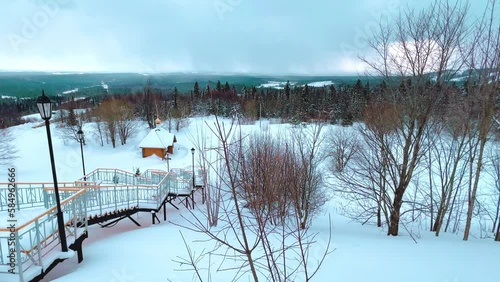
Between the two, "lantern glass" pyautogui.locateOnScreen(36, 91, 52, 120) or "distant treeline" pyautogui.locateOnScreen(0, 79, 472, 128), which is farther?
"distant treeline" pyautogui.locateOnScreen(0, 79, 472, 128)

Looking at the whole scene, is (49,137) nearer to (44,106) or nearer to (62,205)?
(44,106)

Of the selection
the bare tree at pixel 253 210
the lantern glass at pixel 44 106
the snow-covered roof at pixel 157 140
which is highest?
the lantern glass at pixel 44 106

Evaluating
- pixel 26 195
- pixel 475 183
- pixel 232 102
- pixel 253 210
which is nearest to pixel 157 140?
pixel 232 102

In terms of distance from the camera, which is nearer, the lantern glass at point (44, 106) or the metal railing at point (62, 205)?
the metal railing at point (62, 205)

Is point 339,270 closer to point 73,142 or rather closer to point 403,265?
point 403,265

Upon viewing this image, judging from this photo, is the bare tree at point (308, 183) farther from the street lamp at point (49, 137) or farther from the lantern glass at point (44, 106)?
the lantern glass at point (44, 106)

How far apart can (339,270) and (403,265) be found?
1.39 meters

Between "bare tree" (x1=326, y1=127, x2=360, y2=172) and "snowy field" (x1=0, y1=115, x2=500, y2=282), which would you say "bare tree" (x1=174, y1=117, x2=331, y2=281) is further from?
"bare tree" (x1=326, y1=127, x2=360, y2=172)

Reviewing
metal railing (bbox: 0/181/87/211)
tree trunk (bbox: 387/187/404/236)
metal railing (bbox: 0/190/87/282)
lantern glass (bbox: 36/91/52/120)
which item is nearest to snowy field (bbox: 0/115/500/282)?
metal railing (bbox: 0/190/87/282)

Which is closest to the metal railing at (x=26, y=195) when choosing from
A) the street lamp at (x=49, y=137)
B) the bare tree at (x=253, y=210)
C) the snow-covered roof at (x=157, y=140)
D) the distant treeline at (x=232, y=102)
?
the street lamp at (x=49, y=137)

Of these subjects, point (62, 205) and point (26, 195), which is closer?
point (62, 205)

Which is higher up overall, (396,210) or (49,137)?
(49,137)

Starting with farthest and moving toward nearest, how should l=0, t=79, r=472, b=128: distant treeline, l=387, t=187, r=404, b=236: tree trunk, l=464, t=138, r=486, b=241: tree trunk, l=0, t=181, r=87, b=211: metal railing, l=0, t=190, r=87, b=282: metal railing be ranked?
l=0, t=79, r=472, b=128: distant treeline
l=0, t=181, r=87, b=211: metal railing
l=387, t=187, r=404, b=236: tree trunk
l=464, t=138, r=486, b=241: tree trunk
l=0, t=190, r=87, b=282: metal railing

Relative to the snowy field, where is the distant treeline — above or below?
above
